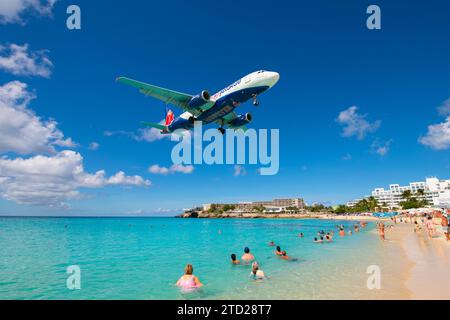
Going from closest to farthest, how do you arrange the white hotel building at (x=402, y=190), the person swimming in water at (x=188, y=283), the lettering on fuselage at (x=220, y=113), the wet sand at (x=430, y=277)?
the wet sand at (x=430, y=277), the person swimming in water at (x=188, y=283), the lettering on fuselage at (x=220, y=113), the white hotel building at (x=402, y=190)

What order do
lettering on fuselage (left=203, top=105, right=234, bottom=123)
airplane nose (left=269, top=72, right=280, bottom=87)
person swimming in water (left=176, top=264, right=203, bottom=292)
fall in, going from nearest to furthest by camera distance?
1. person swimming in water (left=176, top=264, right=203, bottom=292)
2. airplane nose (left=269, top=72, right=280, bottom=87)
3. lettering on fuselage (left=203, top=105, right=234, bottom=123)

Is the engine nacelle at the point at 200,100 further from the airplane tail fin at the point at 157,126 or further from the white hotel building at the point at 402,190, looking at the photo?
the white hotel building at the point at 402,190

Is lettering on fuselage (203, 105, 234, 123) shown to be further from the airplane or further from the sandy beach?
the sandy beach

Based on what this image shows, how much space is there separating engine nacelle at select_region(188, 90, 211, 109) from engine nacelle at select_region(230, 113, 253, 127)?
5.54 metres

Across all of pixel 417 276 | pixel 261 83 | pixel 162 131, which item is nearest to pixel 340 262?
pixel 417 276

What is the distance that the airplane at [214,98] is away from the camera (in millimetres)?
18156

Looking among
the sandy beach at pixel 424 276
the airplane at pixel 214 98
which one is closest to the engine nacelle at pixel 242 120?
the airplane at pixel 214 98

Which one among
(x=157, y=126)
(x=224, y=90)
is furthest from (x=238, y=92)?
(x=157, y=126)

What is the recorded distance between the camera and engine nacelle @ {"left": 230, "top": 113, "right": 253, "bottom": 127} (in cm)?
2468

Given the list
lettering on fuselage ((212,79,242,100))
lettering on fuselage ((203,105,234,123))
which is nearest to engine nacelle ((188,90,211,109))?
lettering on fuselage ((212,79,242,100))

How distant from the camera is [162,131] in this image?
2659 cm

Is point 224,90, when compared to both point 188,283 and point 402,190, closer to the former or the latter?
point 188,283

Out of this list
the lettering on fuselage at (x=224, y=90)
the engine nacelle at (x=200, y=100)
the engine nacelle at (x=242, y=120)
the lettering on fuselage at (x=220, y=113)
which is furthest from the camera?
the engine nacelle at (x=242, y=120)

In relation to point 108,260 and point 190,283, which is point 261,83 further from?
point 108,260
